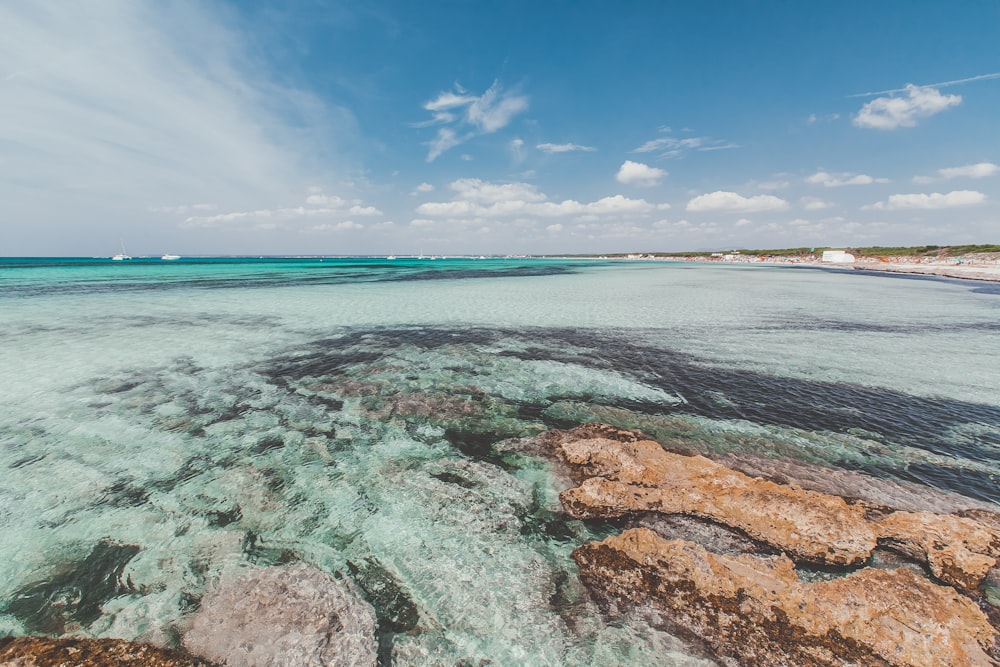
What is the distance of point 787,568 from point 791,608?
1.94ft

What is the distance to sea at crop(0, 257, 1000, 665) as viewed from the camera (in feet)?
14.0

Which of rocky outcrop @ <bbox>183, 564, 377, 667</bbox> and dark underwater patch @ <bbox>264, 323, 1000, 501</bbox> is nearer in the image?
rocky outcrop @ <bbox>183, 564, 377, 667</bbox>

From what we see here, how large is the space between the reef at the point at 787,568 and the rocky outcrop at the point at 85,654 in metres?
4.15

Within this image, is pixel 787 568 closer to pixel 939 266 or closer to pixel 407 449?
pixel 407 449

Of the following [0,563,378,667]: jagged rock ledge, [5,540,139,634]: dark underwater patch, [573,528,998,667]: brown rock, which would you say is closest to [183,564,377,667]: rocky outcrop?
[0,563,378,667]: jagged rock ledge

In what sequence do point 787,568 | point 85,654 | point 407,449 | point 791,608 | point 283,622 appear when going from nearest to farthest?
point 85,654, point 283,622, point 791,608, point 787,568, point 407,449

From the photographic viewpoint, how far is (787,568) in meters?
4.53

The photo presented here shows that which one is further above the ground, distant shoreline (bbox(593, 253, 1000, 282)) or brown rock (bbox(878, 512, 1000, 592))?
distant shoreline (bbox(593, 253, 1000, 282))

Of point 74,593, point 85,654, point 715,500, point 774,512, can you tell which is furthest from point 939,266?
point 74,593

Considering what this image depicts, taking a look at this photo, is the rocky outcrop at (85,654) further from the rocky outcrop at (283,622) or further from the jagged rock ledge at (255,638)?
the rocky outcrop at (283,622)

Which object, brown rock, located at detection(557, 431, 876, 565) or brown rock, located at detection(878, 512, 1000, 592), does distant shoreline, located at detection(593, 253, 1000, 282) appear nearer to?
brown rock, located at detection(878, 512, 1000, 592)

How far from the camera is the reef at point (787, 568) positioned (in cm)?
371

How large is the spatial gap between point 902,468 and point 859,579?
3926mm

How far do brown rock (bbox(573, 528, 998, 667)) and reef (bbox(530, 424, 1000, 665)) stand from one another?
1 centimetres
